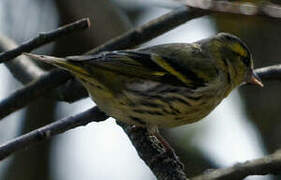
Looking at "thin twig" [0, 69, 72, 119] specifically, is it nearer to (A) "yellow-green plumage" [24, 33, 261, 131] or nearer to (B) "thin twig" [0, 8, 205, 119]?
(B) "thin twig" [0, 8, 205, 119]

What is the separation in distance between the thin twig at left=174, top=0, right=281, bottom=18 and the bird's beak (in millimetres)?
1765

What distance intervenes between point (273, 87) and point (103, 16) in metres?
1.66

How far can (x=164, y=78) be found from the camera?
4293 mm

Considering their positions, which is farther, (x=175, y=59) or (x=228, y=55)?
(x=228, y=55)

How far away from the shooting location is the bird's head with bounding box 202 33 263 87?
472 centimetres

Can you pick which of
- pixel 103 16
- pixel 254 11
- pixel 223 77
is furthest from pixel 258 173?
pixel 103 16

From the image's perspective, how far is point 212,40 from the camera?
4.86m

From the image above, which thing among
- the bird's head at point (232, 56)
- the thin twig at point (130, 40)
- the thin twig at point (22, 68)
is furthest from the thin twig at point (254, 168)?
the thin twig at point (22, 68)

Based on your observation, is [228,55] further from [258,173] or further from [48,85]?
[258,173]

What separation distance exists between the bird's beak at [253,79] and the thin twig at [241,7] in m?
1.76

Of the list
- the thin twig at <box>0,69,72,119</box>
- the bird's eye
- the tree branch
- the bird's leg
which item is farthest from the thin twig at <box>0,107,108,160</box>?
the bird's eye

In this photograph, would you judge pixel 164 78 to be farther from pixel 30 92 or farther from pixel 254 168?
pixel 254 168

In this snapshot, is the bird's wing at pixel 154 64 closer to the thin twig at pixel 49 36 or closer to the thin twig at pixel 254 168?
the thin twig at pixel 49 36

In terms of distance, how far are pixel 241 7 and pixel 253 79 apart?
2.00 m
